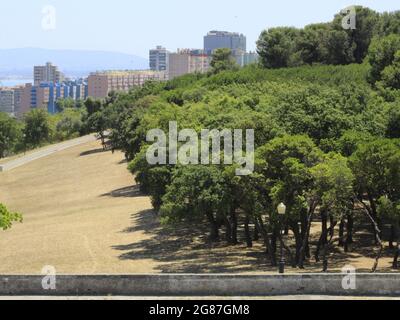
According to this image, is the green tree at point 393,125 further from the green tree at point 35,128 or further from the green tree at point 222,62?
the green tree at point 35,128

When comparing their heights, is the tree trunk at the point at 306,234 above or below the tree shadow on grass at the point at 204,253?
above

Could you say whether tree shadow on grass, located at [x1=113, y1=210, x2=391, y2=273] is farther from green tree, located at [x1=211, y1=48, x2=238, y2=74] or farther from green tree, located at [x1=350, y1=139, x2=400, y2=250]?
green tree, located at [x1=211, y1=48, x2=238, y2=74]

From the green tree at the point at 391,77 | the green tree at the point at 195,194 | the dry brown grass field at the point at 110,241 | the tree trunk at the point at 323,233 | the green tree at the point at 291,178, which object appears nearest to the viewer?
the green tree at the point at 291,178

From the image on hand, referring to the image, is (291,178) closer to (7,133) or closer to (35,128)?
(7,133)

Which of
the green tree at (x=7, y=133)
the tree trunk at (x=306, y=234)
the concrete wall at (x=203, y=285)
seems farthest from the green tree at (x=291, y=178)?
the green tree at (x=7, y=133)

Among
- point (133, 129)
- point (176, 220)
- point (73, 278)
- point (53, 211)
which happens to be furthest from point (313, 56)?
point (73, 278)

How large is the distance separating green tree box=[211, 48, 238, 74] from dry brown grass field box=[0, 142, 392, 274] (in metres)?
51.3

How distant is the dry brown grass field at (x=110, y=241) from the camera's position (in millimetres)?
37594

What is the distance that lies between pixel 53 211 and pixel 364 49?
195 feet

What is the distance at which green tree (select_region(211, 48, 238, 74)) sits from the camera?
126256mm

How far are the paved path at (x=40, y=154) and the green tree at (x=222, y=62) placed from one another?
22871 mm

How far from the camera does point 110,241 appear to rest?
45.9 meters
